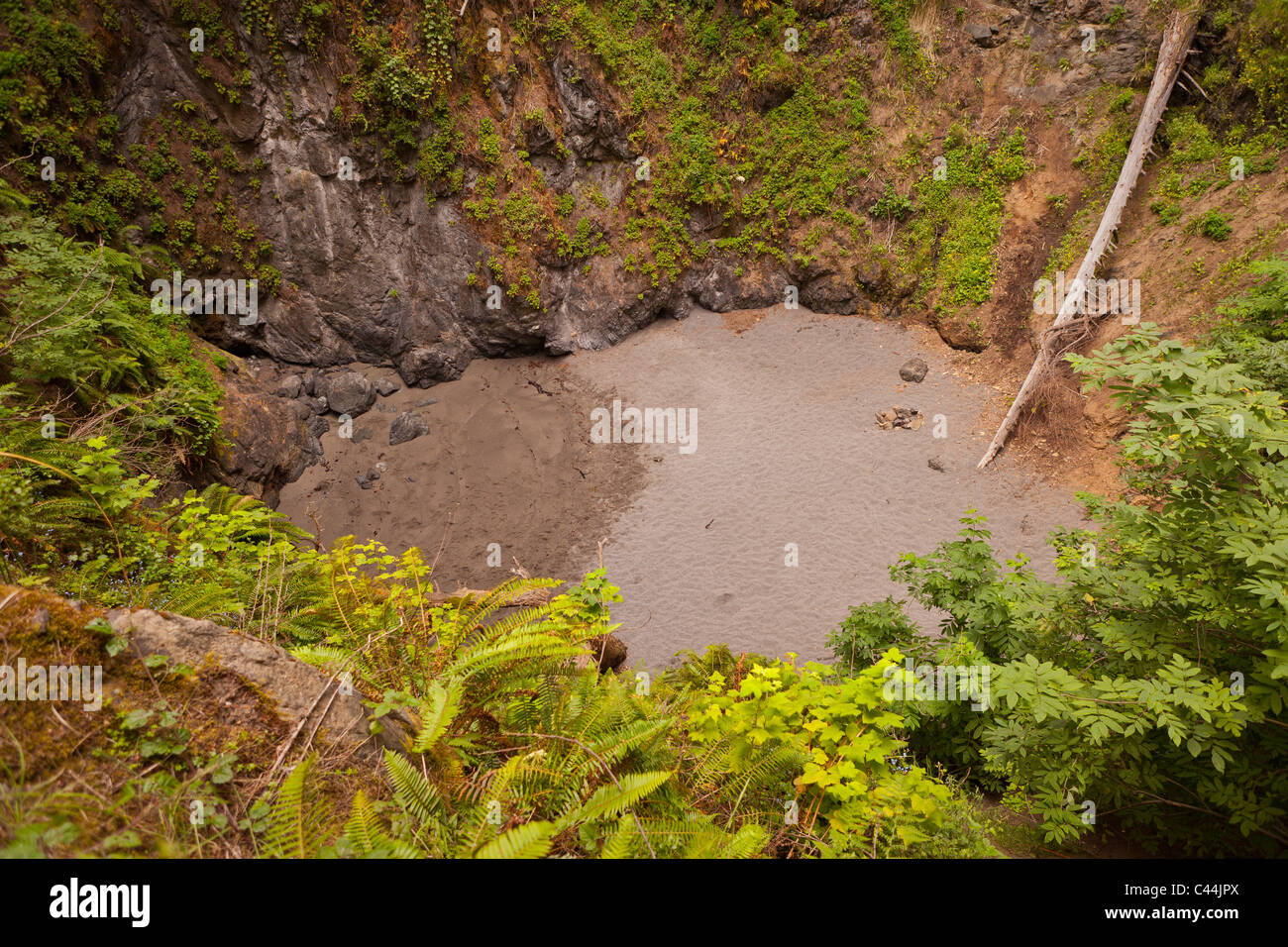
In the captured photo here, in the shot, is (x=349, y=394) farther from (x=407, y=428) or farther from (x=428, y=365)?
(x=428, y=365)

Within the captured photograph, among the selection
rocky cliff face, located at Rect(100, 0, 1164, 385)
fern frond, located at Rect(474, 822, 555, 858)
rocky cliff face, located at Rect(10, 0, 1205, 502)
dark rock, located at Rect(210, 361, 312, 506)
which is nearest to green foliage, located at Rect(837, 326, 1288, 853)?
fern frond, located at Rect(474, 822, 555, 858)

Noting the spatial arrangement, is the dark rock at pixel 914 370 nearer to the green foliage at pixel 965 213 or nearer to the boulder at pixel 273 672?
the green foliage at pixel 965 213

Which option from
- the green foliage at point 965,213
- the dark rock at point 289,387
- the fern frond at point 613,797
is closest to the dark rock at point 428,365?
the dark rock at point 289,387

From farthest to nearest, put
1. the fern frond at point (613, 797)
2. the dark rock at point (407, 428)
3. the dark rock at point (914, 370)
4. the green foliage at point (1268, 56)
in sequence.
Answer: the dark rock at point (914, 370)
the dark rock at point (407, 428)
the green foliage at point (1268, 56)
the fern frond at point (613, 797)

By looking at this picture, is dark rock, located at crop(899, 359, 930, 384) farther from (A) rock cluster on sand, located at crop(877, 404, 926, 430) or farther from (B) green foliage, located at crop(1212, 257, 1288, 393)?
(B) green foliage, located at crop(1212, 257, 1288, 393)

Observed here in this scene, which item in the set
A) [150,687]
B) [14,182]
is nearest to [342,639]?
[150,687]

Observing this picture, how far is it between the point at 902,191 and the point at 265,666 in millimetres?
14995

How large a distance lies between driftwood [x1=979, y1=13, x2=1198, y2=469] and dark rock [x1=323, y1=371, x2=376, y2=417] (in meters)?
11.9

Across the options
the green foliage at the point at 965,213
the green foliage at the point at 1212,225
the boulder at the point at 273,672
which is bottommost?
the boulder at the point at 273,672

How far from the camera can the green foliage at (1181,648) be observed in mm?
2666

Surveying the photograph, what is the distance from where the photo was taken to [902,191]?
13609 mm

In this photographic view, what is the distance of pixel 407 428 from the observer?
1216 centimetres

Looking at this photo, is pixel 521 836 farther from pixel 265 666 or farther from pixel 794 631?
pixel 794 631

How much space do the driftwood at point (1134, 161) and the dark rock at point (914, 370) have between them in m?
1.82
